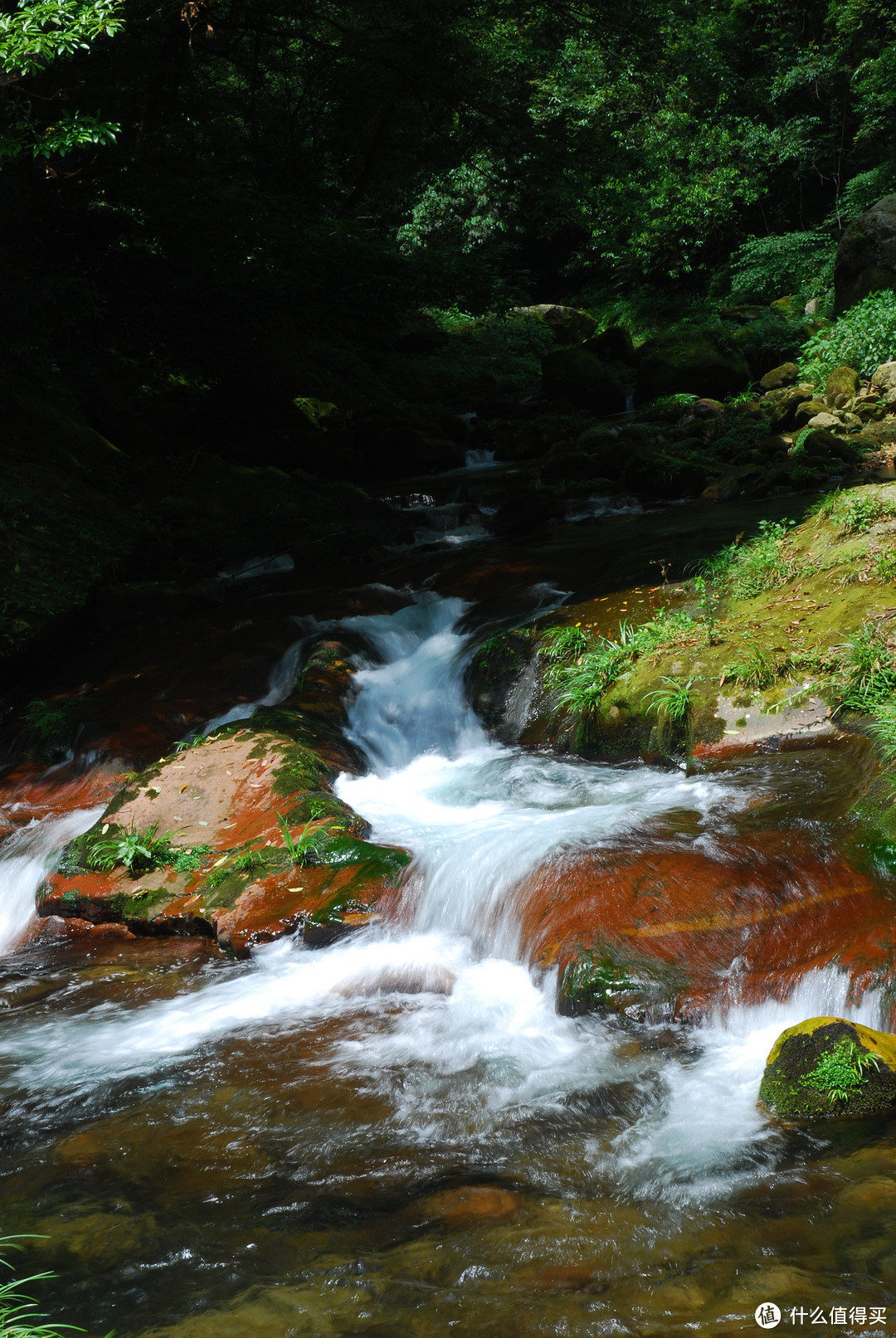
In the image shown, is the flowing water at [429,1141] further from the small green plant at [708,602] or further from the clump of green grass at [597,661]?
the small green plant at [708,602]

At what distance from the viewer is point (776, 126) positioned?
26.8 metres

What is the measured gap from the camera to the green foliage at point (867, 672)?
19.2 ft

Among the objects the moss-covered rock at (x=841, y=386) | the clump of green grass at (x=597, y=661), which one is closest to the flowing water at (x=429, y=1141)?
the clump of green grass at (x=597, y=661)

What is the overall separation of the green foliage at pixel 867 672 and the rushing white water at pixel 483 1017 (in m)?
1.09

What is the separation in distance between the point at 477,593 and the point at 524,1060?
6705mm

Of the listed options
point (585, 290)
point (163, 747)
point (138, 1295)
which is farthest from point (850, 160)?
point (138, 1295)

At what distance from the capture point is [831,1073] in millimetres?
3340

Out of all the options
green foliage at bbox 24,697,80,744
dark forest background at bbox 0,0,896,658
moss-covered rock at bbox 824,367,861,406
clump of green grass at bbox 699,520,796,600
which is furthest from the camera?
moss-covered rock at bbox 824,367,861,406

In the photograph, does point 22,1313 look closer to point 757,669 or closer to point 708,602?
point 757,669

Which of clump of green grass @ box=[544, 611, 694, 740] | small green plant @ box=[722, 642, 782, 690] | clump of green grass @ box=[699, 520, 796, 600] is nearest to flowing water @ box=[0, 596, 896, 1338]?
small green plant @ box=[722, 642, 782, 690]

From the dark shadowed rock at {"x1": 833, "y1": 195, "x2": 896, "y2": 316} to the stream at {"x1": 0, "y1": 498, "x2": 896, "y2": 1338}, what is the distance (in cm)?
1786

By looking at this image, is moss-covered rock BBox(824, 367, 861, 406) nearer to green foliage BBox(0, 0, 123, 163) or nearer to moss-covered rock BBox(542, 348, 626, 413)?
moss-covered rock BBox(542, 348, 626, 413)

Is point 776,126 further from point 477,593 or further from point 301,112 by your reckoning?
point 477,593

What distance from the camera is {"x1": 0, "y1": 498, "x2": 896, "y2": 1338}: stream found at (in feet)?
8.66
